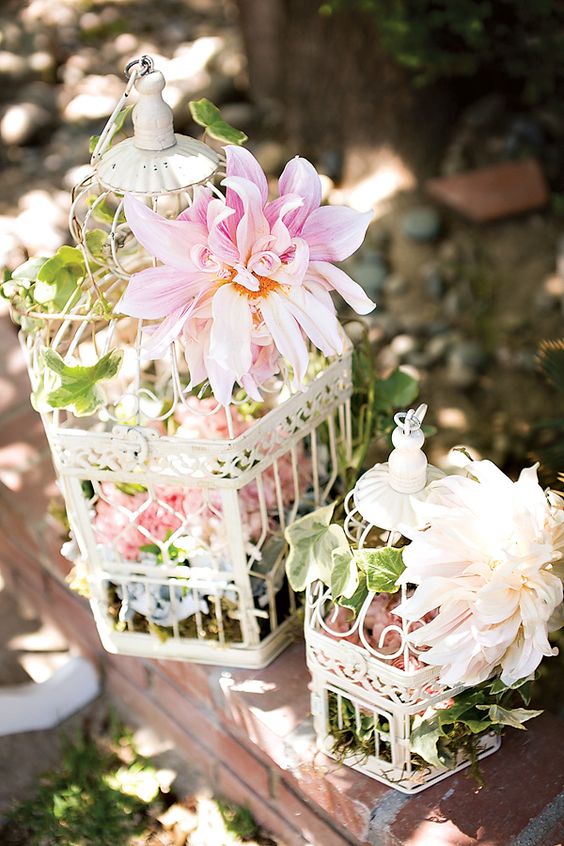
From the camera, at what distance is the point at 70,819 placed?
1.79 m

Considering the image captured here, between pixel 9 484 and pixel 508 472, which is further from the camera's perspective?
pixel 508 472

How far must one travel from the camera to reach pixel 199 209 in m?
1.13

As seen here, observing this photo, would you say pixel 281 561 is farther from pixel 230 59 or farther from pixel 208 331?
pixel 230 59

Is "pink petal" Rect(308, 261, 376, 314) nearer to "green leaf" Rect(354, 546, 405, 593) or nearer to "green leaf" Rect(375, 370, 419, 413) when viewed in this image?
"green leaf" Rect(354, 546, 405, 593)

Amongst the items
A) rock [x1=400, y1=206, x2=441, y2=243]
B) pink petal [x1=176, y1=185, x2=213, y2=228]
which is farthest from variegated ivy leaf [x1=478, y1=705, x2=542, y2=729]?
rock [x1=400, y1=206, x2=441, y2=243]

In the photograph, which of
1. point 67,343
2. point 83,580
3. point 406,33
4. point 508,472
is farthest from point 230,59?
point 83,580

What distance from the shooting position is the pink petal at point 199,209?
1126 millimetres

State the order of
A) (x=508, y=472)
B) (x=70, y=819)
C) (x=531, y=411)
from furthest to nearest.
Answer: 1. (x=531, y=411)
2. (x=508, y=472)
3. (x=70, y=819)

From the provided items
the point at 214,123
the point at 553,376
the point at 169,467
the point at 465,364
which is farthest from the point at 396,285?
the point at 169,467

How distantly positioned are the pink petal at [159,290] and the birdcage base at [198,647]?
1.99 feet

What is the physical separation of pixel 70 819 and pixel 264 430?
898 mm

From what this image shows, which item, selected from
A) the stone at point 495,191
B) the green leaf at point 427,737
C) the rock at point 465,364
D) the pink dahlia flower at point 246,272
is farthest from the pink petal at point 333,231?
the stone at point 495,191

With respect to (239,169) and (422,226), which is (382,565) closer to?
(239,169)

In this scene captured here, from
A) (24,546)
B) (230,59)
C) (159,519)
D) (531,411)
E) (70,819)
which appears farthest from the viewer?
(230,59)
